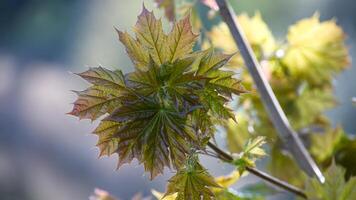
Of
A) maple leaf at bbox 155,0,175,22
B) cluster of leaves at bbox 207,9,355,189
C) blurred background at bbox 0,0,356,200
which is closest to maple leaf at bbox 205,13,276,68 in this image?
cluster of leaves at bbox 207,9,355,189

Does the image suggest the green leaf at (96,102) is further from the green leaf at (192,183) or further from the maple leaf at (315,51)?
the maple leaf at (315,51)

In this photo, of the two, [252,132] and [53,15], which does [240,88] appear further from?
[53,15]

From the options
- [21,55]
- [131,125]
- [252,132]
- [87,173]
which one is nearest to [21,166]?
[87,173]

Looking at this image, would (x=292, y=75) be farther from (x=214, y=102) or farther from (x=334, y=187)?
(x=214, y=102)

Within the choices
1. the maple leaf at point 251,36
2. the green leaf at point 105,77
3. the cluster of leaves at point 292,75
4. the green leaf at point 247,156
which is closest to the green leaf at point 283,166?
the cluster of leaves at point 292,75

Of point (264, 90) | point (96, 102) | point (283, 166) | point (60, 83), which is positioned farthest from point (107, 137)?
point (60, 83)
